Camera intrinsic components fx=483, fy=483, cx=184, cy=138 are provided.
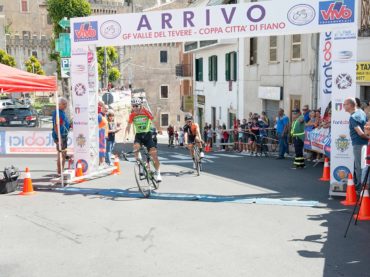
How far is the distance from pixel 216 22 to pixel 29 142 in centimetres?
999

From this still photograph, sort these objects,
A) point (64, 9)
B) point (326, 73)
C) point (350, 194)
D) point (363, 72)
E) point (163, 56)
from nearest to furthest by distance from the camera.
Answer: point (350, 194) < point (326, 73) < point (363, 72) < point (64, 9) < point (163, 56)

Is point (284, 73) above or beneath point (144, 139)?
above

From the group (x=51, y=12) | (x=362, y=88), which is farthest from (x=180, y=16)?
(x=51, y=12)

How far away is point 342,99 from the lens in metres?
9.69

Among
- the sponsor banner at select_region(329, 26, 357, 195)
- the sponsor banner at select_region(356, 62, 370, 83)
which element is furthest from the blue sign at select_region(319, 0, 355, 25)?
the sponsor banner at select_region(356, 62, 370, 83)

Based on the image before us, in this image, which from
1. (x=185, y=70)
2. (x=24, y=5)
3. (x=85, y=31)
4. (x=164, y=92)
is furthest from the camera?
(x=24, y=5)

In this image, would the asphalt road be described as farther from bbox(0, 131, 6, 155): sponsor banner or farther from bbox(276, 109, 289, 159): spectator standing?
bbox(0, 131, 6, 155): sponsor banner

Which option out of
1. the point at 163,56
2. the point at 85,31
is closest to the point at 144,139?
the point at 85,31

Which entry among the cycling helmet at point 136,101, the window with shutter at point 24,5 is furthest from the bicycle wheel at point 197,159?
the window with shutter at point 24,5

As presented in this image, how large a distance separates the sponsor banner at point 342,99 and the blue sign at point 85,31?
5293 millimetres

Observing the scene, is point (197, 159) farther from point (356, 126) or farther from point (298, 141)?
point (356, 126)

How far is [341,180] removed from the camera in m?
9.91

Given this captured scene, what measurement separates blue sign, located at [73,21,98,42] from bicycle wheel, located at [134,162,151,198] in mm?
3250

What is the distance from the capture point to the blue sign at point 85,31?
11114 mm
